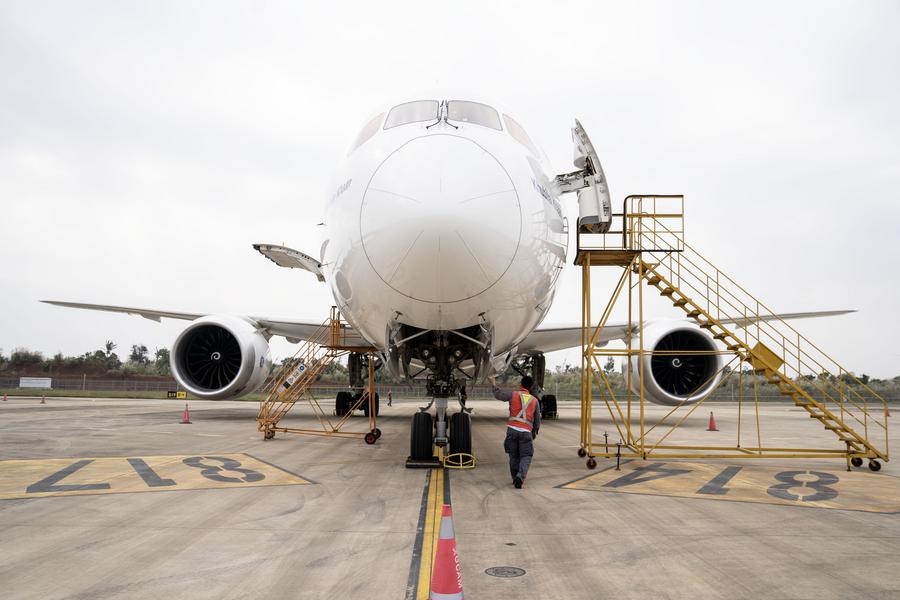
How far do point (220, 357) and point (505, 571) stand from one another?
11.8 metres

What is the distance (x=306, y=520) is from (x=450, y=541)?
232 centimetres

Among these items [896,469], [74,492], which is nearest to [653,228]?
[896,469]

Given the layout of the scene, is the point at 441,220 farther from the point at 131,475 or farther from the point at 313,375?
the point at 313,375

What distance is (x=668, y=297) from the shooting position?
9.54 m

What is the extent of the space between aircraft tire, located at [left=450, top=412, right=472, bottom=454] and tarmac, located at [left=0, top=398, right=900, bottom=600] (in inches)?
17.4

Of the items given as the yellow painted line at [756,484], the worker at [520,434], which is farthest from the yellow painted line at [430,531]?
the yellow painted line at [756,484]

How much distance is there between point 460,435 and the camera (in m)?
8.04

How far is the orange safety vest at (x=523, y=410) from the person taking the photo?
6.93 m

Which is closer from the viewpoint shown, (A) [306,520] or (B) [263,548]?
(B) [263,548]

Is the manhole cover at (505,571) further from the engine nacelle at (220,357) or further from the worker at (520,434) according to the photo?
the engine nacelle at (220,357)

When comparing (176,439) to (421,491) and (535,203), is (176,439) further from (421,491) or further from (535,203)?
(535,203)

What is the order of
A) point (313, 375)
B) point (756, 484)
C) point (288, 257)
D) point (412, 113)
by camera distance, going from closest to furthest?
point (412, 113), point (756, 484), point (288, 257), point (313, 375)

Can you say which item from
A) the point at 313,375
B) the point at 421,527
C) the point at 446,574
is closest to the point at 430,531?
the point at 421,527

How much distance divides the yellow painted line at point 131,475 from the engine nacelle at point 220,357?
16.8 ft
